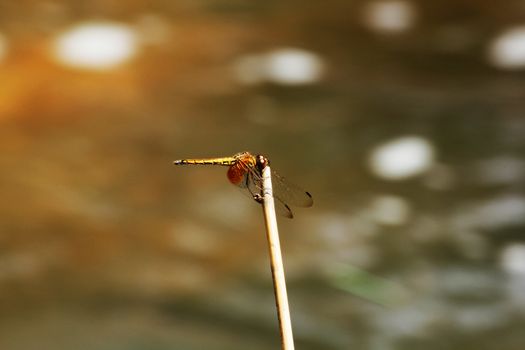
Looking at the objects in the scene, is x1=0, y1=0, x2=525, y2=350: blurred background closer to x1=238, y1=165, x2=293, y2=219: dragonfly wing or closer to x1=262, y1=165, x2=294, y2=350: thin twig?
x1=238, y1=165, x2=293, y2=219: dragonfly wing

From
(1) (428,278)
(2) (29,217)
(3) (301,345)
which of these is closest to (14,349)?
(2) (29,217)

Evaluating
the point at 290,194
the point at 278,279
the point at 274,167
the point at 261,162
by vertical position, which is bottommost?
the point at 278,279

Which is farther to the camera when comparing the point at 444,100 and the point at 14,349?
the point at 14,349

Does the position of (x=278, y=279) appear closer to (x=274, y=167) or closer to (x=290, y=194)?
→ (x=290, y=194)

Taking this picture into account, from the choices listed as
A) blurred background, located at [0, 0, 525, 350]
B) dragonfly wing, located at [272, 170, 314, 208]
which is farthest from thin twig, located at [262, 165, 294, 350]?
blurred background, located at [0, 0, 525, 350]

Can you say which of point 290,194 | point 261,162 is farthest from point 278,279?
point 290,194

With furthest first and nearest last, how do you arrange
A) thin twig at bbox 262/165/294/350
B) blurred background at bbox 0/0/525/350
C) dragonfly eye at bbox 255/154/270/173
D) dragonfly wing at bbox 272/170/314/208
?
blurred background at bbox 0/0/525/350 < dragonfly wing at bbox 272/170/314/208 < dragonfly eye at bbox 255/154/270/173 < thin twig at bbox 262/165/294/350

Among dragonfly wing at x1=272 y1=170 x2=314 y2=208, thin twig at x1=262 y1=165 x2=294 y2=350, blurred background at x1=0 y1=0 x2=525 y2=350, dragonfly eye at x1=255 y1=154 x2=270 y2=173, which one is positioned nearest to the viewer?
thin twig at x1=262 y1=165 x2=294 y2=350

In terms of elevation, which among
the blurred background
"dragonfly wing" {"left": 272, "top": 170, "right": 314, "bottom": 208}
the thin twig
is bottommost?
the thin twig

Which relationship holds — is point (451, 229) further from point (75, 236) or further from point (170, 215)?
point (75, 236)
